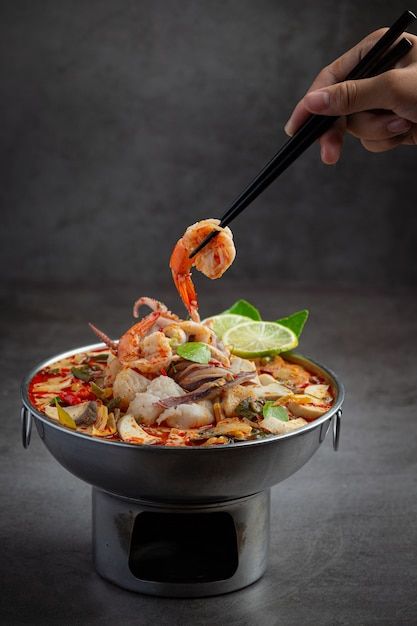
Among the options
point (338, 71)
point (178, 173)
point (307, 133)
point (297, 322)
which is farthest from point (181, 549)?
point (178, 173)

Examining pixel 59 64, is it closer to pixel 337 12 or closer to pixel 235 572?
pixel 337 12

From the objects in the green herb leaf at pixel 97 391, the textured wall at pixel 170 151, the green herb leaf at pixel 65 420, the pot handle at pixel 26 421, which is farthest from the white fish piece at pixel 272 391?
the textured wall at pixel 170 151

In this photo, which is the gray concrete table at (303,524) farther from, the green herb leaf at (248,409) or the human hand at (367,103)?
the human hand at (367,103)

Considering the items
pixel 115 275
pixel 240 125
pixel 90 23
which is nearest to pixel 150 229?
pixel 115 275

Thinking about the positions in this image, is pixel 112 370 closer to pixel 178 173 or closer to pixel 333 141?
pixel 333 141

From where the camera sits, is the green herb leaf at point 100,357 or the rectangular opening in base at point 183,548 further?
the green herb leaf at point 100,357

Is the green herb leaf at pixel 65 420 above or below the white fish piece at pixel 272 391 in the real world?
below
